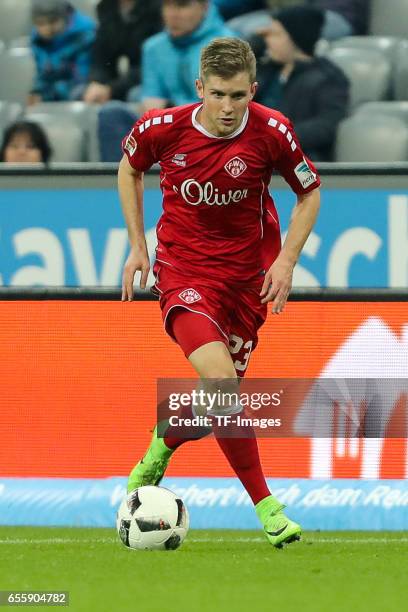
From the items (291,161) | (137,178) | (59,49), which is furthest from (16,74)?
(291,161)

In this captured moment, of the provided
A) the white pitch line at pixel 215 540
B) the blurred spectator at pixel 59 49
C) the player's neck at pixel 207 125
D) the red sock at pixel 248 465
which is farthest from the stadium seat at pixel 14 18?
the red sock at pixel 248 465

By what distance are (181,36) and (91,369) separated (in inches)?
155

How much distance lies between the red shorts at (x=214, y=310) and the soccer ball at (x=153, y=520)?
0.58 m

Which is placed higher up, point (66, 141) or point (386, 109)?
point (386, 109)

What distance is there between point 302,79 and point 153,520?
4596 millimetres

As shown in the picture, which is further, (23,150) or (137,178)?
(23,150)

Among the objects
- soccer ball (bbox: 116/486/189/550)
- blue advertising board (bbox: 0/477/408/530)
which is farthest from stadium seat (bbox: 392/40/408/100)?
soccer ball (bbox: 116/486/189/550)

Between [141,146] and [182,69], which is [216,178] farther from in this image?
[182,69]

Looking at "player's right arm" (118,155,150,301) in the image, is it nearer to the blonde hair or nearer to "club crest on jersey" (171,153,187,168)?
"club crest on jersey" (171,153,187,168)

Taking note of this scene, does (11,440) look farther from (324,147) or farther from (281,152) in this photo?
(324,147)

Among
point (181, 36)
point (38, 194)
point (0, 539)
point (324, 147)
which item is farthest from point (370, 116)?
point (0, 539)

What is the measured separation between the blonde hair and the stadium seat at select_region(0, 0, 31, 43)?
630 centimetres

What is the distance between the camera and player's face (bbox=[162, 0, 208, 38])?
31.3ft

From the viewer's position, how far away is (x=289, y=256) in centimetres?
551
